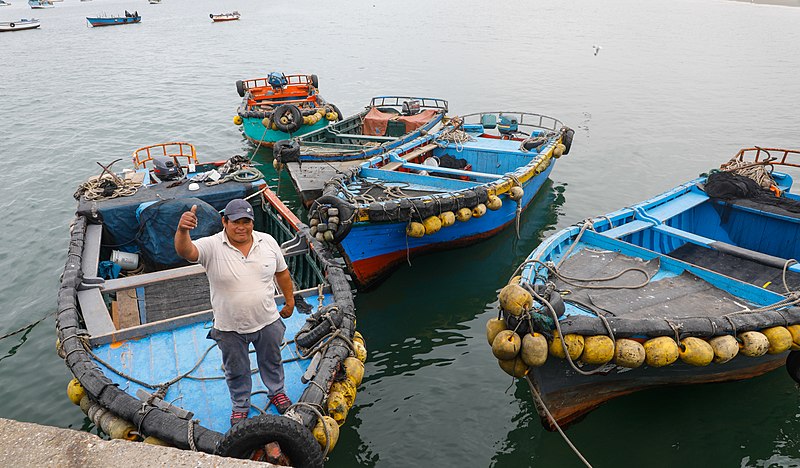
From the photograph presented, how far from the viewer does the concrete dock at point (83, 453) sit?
2709 millimetres

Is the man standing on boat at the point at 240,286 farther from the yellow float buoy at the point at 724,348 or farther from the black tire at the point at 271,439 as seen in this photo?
the yellow float buoy at the point at 724,348

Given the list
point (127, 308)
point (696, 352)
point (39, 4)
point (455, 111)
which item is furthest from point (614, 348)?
point (39, 4)

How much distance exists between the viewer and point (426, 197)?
909 centimetres

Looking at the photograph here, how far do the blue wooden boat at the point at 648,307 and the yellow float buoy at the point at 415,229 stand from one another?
249 cm

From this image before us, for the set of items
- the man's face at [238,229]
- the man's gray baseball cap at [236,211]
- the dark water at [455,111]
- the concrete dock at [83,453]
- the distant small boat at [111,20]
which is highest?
the distant small boat at [111,20]

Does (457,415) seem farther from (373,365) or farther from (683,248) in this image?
(683,248)

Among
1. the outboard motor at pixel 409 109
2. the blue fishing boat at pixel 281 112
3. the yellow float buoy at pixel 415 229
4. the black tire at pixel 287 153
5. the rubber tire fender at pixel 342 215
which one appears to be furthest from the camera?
the outboard motor at pixel 409 109

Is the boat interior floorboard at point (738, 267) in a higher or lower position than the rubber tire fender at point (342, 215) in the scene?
lower

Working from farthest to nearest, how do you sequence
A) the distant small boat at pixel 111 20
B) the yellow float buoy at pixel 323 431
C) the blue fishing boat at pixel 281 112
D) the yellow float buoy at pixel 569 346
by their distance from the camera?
the distant small boat at pixel 111 20, the blue fishing boat at pixel 281 112, the yellow float buoy at pixel 569 346, the yellow float buoy at pixel 323 431

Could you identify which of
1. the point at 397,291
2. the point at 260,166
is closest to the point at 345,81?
the point at 260,166

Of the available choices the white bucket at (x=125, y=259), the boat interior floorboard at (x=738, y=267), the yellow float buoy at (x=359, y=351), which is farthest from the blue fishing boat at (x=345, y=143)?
the boat interior floorboard at (x=738, y=267)

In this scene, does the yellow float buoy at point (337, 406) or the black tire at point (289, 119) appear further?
the black tire at point (289, 119)

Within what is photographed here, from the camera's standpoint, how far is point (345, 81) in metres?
34.1

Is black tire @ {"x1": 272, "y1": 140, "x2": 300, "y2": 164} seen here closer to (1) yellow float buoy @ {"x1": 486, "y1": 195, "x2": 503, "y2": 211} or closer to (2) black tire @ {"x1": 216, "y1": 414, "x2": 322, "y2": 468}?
(1) yellow float buoy @ {"x1": 486, "y1": 195, "x2": 503, "y2": 211}
